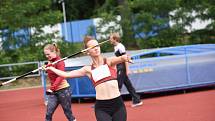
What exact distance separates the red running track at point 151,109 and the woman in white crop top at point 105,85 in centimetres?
416

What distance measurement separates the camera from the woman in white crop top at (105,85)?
7.11 meters

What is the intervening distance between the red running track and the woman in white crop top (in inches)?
164

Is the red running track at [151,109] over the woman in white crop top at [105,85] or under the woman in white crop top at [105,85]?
under

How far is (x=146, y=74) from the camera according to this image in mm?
15336

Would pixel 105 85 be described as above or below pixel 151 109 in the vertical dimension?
above

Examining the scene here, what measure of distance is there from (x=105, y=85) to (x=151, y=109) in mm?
6062

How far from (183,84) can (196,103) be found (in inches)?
96.6

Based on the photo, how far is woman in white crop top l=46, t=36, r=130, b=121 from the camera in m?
7.11

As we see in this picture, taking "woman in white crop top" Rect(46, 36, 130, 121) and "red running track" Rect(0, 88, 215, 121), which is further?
"red running track" Rect(0, 88, 215, 121)

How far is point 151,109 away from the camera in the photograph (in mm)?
13141

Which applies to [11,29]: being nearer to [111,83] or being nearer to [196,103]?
[196,103]

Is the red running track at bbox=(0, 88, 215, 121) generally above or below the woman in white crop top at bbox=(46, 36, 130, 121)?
below

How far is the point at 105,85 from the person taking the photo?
7.21 meters

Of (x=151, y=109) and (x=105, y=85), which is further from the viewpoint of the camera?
(x=151, y=109)
